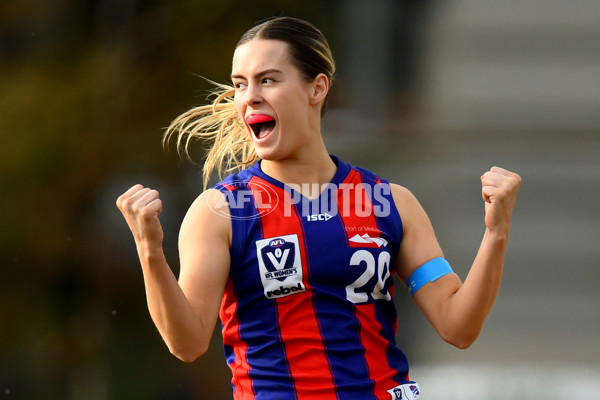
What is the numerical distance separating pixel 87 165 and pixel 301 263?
3250 millimetres

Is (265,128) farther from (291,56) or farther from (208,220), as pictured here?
(208,220)

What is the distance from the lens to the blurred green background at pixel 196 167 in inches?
193

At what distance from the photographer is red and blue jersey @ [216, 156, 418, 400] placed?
194 cm

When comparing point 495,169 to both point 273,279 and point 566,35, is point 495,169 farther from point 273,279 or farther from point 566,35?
point 566,35

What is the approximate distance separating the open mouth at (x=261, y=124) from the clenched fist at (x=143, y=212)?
1.30ft

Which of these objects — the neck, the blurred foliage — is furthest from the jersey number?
the blurred foliage

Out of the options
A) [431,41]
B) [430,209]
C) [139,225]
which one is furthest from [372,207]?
[431,41]

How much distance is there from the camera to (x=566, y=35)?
16.5ft

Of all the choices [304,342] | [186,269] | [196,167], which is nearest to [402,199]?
[304,342]

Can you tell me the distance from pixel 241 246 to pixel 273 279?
0.10 metres

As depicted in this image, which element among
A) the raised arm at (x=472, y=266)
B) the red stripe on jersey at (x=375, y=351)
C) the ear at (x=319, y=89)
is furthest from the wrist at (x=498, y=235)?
the ear at (x=319, y=89)

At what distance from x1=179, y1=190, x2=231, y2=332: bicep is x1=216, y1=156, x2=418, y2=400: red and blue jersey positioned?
3cm

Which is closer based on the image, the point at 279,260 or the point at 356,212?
the point at 279,260

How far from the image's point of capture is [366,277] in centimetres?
199
